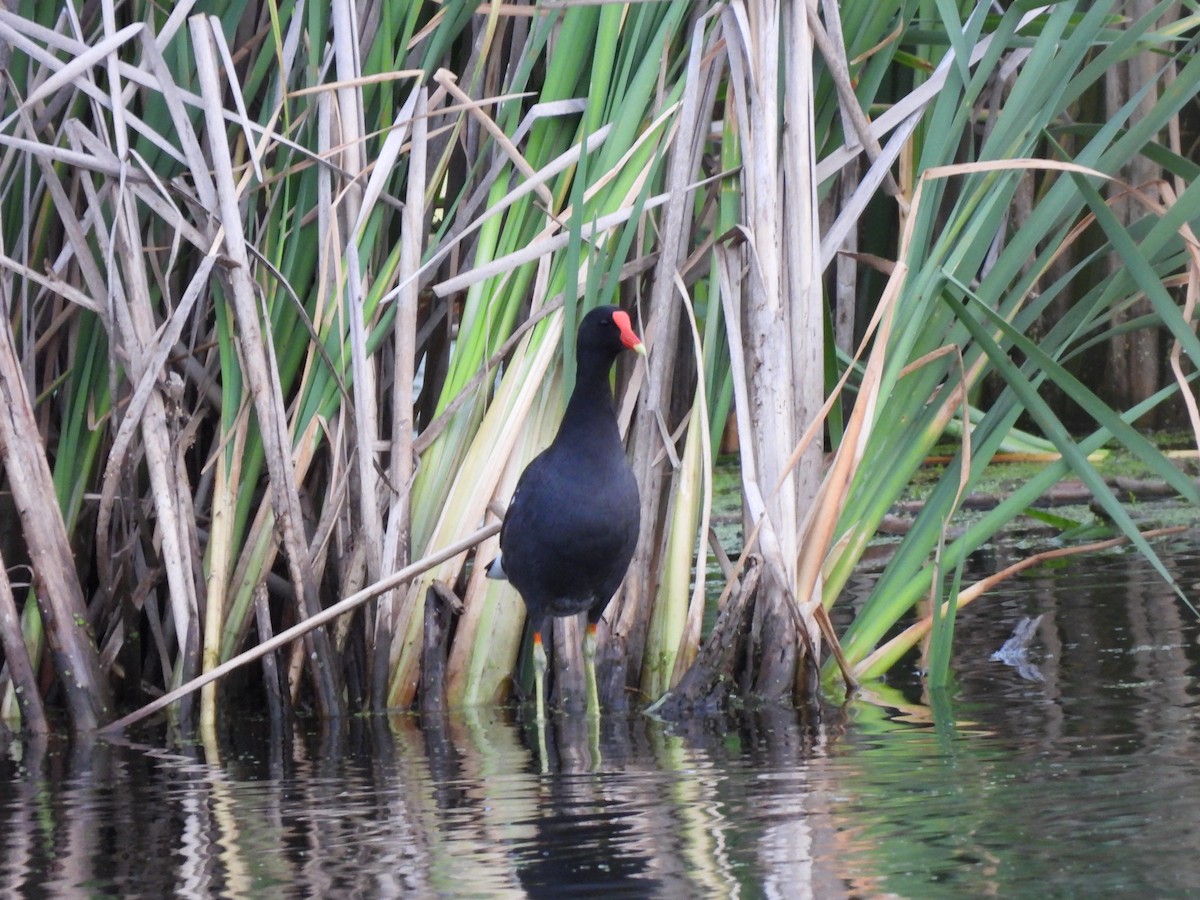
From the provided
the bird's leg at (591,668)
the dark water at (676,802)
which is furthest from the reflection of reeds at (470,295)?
the dark water at (676,802)

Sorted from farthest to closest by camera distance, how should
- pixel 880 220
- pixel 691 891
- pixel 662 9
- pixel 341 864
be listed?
pixel 880 220 → pixel 662 9 → pixel 341 864 → pixel 691 891

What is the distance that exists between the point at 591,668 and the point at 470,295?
752mm

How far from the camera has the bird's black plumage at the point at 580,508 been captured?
117 inches

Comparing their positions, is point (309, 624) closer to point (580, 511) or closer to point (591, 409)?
point (580, 511)

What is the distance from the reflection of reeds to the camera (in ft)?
9.37

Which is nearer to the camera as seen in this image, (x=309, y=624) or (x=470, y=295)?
(x=309, y=624)

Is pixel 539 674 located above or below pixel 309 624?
below

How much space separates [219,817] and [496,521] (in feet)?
3.51

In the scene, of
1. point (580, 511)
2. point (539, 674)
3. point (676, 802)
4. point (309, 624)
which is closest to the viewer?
point (676, 802)

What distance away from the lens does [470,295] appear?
10.3ft

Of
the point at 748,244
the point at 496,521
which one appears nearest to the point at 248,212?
the point at 496,521

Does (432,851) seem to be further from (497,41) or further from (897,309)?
(497,41)

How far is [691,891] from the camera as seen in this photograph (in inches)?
66.3

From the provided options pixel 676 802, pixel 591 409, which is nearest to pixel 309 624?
pixel 591 409
